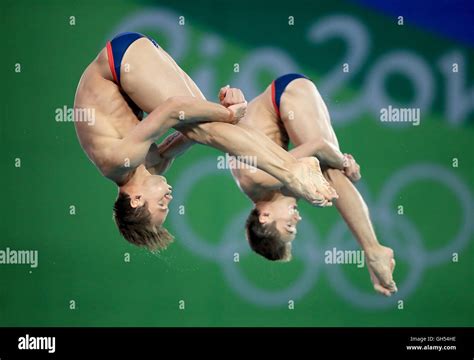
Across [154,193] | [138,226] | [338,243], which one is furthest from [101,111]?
[338,243]

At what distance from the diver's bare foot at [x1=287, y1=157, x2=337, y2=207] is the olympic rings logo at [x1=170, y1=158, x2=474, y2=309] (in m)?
2.74

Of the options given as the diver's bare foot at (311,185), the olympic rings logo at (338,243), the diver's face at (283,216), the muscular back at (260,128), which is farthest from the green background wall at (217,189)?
the diver's bare foot at (311,185)

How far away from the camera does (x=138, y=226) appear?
236 inches

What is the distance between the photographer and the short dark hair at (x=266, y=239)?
6.35 meters

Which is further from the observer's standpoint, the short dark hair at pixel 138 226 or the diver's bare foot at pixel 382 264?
the diver's bare foot at pixel 382 264

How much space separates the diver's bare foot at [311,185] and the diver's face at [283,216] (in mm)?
1000

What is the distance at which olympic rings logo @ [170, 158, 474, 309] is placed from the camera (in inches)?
314

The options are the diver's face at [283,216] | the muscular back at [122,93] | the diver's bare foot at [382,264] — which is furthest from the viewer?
the diver's face at [283,216]

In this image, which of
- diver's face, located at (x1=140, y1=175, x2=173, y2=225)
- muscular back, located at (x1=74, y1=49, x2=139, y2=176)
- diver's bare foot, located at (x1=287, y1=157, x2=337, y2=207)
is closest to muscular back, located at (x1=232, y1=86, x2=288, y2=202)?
diver's face, located at (x1=140, y1=175, x2=173, y2=225)

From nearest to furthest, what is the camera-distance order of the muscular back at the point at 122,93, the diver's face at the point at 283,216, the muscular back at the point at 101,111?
the muscular back at the point at 122,93 → the muscular back at the point at 101,111 → the diver's face at the point at 283,216

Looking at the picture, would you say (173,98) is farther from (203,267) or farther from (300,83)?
(203,267)

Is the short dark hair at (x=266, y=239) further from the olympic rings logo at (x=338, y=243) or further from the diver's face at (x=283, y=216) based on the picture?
the olympic rings logo at (x=338, y=243)

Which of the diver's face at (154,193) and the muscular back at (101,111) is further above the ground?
the muscular back at (101,111)

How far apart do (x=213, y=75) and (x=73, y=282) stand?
1.95 m
